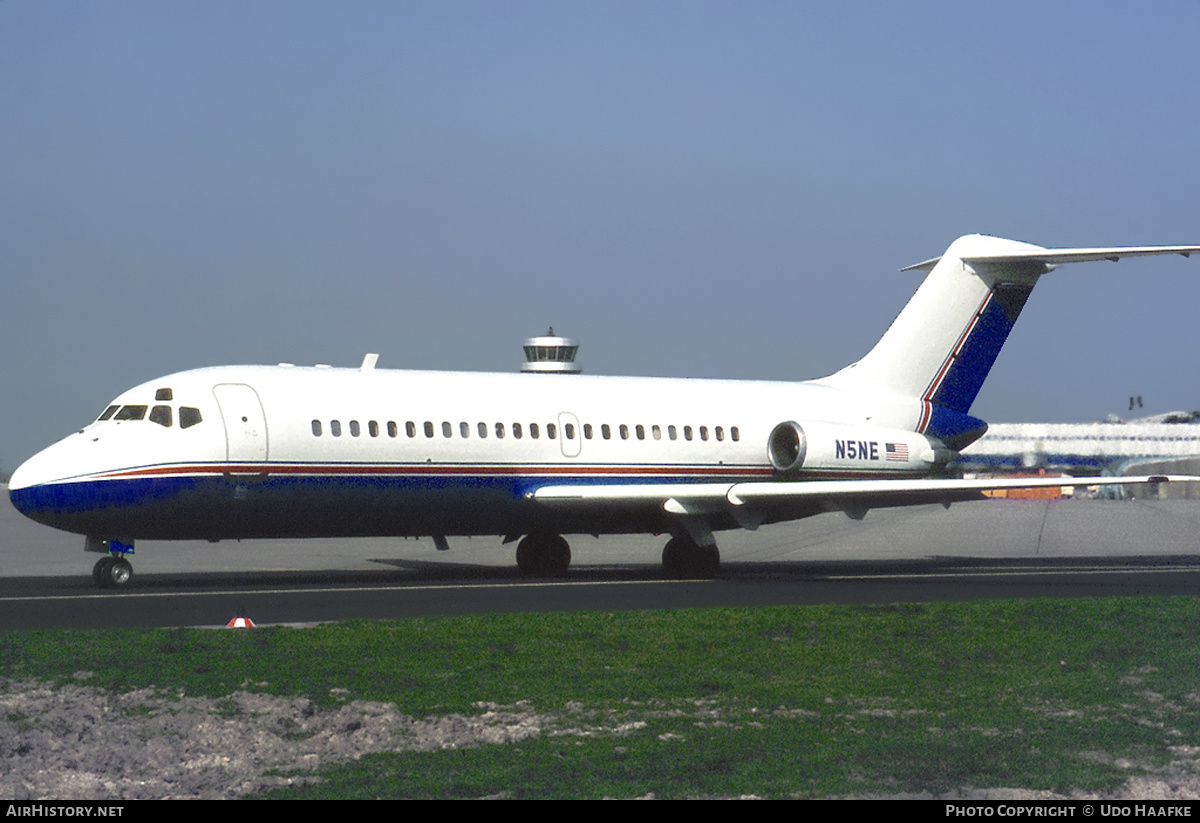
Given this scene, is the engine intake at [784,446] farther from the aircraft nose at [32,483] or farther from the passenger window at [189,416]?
the aircraft nose at [32,483]

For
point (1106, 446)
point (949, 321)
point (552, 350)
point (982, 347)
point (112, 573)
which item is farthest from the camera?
point (1106, 446)

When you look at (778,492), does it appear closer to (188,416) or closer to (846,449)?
(846,449)

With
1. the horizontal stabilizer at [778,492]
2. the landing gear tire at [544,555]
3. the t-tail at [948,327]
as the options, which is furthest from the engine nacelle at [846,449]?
the landing gear tire at [544,555]

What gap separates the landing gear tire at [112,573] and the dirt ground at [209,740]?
34.2 ft

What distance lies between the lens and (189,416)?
72.1ft

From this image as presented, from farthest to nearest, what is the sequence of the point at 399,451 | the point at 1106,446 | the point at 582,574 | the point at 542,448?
the point at 1106,446, the point at 582,574, the point at 542,448, the point at 399,451

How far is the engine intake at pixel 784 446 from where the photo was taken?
1084 inches

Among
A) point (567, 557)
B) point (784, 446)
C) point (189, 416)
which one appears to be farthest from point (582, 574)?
point (189, 416)

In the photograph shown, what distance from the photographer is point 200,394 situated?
22188mm

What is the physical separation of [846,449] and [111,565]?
13.6 meters

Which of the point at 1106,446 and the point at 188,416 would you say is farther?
the point at 1106,446

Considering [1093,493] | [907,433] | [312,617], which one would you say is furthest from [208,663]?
[1093,493]

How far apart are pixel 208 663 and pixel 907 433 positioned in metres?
19.5

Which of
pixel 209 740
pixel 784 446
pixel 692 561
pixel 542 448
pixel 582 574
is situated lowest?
pixel 582 574
